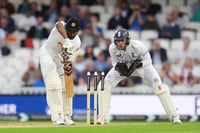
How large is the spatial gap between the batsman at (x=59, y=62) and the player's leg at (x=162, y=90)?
4.59 ft

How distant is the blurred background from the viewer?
18.4 metres

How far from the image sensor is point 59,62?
1431 cm

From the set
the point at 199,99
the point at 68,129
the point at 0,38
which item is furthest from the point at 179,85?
the point at 68,129

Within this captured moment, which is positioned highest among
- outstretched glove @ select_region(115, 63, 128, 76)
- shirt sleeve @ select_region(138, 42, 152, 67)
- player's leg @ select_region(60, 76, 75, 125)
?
shirt sleeve @ select_region(138, 42, 152, 67)

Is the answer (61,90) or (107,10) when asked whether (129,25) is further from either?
(61,90)

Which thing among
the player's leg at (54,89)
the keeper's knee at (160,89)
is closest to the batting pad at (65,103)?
the player's leg at (54,89)

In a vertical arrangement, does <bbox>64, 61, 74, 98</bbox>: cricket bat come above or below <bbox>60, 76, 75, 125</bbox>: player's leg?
above

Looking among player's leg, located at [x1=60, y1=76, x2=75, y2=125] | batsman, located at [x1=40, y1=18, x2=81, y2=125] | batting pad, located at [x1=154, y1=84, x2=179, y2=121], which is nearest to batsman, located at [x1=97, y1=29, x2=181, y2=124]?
batting pad, located at [x1=154, y1=84, x2=179, y2=121]

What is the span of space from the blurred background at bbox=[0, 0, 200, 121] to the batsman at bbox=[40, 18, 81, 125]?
13.9ft

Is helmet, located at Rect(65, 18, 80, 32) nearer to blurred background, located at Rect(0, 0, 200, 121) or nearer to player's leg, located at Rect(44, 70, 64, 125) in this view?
player's leg, located at Rect(44, 70, 64, 125)

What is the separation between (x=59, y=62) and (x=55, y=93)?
0.67 metres

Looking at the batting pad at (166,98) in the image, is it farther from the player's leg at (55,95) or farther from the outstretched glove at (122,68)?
the player's leg at (55,95)

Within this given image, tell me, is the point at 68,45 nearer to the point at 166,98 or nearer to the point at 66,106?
the point at 66,106

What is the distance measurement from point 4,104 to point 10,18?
12.8ft
